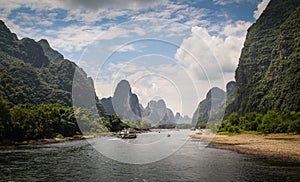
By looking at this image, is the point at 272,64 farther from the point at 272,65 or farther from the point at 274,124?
the point at 274,124

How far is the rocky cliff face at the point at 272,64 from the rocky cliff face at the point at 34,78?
279ft

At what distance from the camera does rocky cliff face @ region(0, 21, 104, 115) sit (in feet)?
372

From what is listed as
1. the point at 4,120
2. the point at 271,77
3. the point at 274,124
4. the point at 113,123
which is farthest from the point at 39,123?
the point at 271,77

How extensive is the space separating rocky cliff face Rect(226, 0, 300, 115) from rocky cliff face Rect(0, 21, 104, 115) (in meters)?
85.1

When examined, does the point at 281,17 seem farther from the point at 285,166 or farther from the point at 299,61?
the point at 285,166

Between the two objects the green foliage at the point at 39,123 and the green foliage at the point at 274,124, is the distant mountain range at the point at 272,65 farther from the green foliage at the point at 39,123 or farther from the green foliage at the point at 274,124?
the green foliage at the point at 39,123

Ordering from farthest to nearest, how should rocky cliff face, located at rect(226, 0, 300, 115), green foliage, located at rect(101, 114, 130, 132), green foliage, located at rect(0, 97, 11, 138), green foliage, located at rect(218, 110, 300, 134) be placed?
green foliage, located at rect(101, 114, 130, 132)
rocky cliff face, located at rect(226, 0, 300, 115)
green foliage, located at rect(218, 110, 300, 134)
green foliage, located at rect(0, 97, 11, 138)

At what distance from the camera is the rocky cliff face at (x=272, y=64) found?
420 ft

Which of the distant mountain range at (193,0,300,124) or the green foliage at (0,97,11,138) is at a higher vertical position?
the distant mountain range at (193,0,300,124)

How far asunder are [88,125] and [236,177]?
100443 mm

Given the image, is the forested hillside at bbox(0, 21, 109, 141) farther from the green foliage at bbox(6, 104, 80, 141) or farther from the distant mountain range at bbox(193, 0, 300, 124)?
the distant mountain range at bbox(193, 0, 300, 124)

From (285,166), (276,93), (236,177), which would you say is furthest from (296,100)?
(236,177)

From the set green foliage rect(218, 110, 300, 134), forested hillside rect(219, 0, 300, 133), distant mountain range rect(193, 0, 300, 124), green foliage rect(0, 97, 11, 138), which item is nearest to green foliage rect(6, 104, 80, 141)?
green foliage rect(0, 97, 11, 138)

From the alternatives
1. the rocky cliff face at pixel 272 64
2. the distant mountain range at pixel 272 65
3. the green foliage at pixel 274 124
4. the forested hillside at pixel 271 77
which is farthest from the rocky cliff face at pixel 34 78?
the rocky cliff face at pixel 272 64
